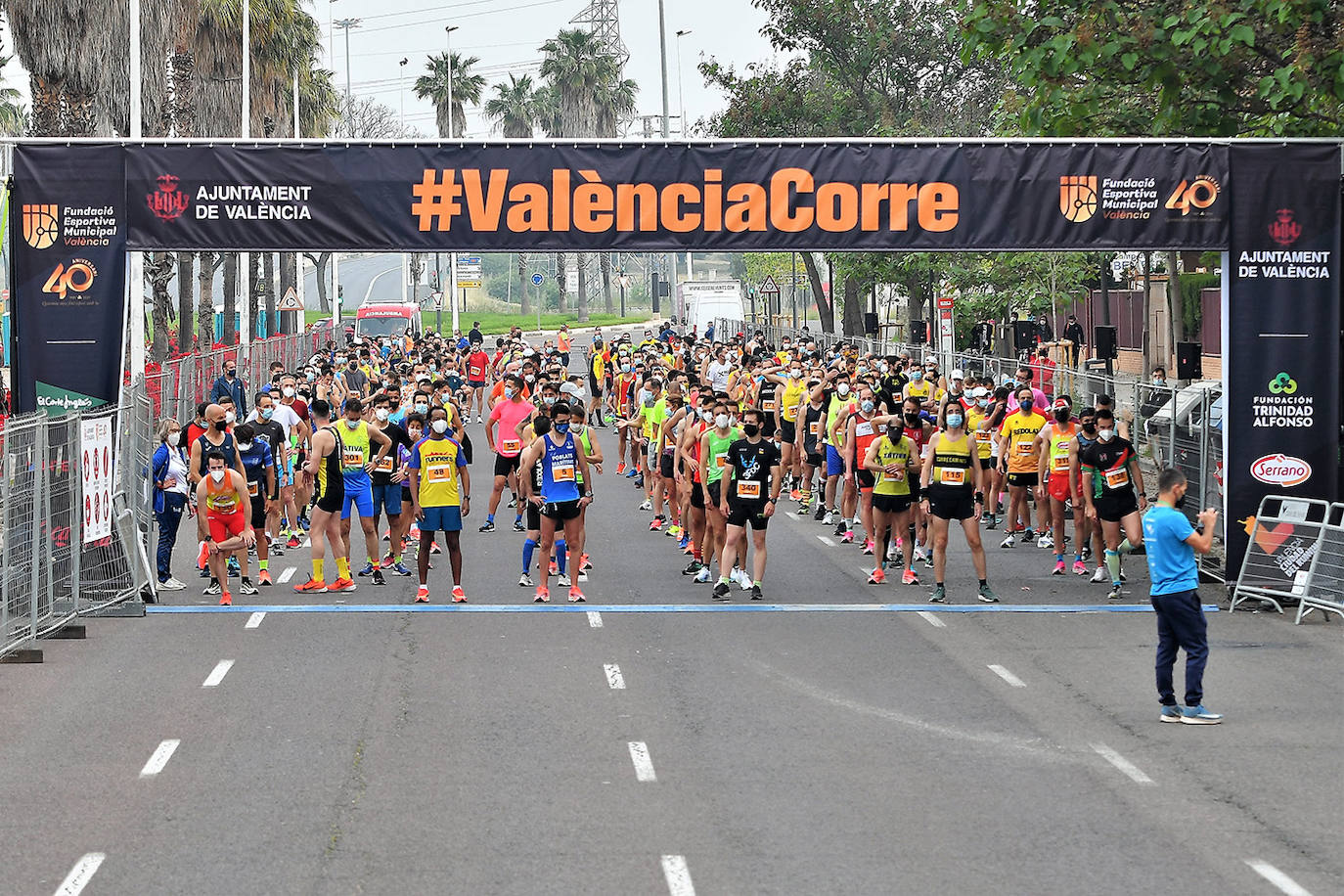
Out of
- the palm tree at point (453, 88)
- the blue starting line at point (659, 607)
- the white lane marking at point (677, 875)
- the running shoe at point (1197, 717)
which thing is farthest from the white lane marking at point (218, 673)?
the palm tree at point (453, 88)

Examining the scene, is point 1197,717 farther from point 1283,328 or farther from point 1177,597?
point 1283,328

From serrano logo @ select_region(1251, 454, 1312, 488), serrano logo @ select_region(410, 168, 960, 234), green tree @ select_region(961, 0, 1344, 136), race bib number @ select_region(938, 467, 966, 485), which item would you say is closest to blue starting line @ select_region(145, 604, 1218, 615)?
race bib number @ select_region(938, 467, 966, 485)

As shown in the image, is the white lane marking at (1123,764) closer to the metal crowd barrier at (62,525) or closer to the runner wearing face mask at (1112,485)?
the runner wearing face mask at (1112,485)

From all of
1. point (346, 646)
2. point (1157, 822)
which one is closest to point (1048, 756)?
point (1157, 822)

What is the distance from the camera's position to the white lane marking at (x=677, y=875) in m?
7.77

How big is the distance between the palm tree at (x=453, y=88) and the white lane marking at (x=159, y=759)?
9407 centimetres

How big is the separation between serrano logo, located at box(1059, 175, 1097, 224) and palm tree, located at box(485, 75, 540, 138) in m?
96.8

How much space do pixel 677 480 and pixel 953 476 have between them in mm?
3608

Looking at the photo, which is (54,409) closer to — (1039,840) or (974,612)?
(974,612)

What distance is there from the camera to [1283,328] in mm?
16578

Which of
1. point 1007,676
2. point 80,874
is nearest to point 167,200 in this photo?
point 1007,676

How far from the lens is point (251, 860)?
823 cm

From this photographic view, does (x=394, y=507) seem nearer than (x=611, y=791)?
No

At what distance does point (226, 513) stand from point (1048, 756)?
8810 millimetres
